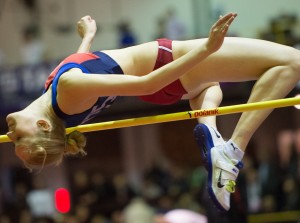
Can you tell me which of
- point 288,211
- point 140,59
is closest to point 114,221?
point 288,211

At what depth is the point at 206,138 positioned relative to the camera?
182 inches

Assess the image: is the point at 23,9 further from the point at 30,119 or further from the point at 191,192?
the point at 30,119

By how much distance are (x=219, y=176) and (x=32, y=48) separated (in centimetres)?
881

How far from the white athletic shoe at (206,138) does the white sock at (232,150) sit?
1.7 inches

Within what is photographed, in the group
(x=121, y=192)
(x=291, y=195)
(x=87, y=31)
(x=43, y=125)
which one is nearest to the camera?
(x=43, y=125)

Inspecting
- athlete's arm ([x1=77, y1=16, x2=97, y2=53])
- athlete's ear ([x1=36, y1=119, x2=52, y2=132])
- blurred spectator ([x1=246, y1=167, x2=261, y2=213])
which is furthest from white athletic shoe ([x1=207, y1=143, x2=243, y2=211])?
blurred spectator ([x1=246, y1=167, x2=261, y2=213])

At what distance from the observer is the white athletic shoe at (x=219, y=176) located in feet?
15.1

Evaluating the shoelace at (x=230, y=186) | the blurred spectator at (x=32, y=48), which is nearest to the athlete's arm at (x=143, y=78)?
the shoelace at (x=230, y=186)

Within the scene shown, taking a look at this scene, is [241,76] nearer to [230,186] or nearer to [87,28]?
[230,186]

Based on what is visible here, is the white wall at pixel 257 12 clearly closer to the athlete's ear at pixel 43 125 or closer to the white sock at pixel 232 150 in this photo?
the white sock at pixel 232 150

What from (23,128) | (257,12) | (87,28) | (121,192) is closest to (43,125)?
(23,128)

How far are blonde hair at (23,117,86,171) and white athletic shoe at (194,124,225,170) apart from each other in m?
0.66

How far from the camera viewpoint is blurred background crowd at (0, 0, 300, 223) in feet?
34.6

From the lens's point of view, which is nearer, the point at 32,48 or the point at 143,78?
the point at 143,78
